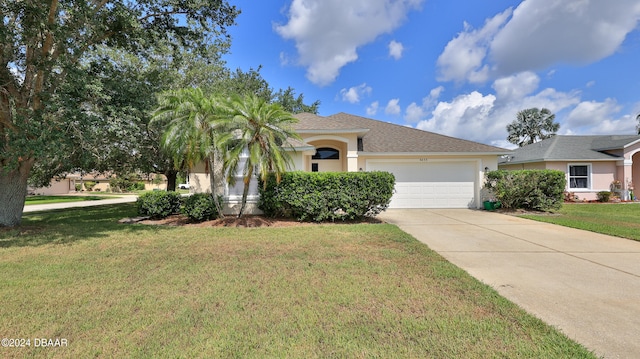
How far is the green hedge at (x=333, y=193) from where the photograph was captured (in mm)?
9695

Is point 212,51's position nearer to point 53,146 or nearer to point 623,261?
point 53,146

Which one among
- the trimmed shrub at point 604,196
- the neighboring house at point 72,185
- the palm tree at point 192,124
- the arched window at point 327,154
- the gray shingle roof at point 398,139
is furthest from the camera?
the neighboring house at point 72,185

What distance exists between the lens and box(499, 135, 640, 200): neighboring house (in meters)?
17.2

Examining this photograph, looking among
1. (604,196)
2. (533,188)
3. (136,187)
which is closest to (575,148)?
(604,196)

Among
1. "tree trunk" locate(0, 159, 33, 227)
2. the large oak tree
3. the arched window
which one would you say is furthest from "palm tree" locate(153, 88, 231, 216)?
the arched window

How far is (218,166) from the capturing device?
35.7 feet

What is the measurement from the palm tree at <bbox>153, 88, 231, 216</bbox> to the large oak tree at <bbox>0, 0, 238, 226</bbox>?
2486 mm

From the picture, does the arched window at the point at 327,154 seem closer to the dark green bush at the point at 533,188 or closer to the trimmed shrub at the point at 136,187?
the dark green bush at the point at 533,188

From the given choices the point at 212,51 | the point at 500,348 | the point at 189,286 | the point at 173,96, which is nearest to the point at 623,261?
the point at 500,348

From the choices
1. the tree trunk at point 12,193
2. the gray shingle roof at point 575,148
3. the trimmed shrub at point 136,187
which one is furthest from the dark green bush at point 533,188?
the trimmed shrub at point 136,187

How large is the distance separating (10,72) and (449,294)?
43.8 feet

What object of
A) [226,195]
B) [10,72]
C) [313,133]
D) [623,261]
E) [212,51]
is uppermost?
[212,51]

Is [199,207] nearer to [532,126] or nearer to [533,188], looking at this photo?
[533,188]

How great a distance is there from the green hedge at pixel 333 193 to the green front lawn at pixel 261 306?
349cm
